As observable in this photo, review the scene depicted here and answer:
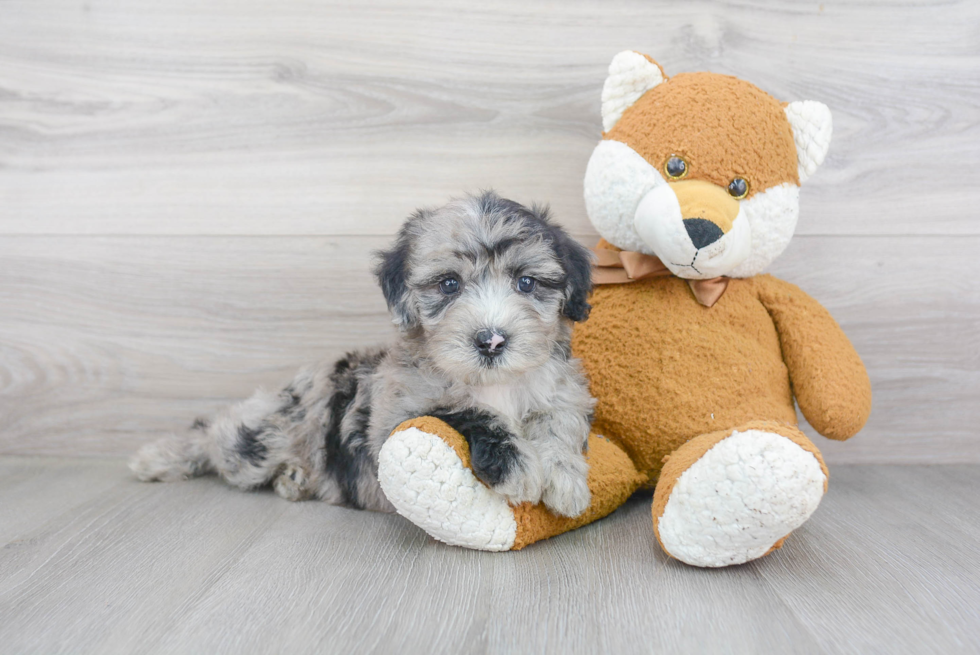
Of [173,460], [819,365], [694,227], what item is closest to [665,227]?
[694,227]

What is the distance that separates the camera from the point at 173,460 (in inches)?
95.1

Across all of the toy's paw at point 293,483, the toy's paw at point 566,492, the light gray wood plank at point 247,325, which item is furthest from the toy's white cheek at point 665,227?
the toy's paw at point 293,483

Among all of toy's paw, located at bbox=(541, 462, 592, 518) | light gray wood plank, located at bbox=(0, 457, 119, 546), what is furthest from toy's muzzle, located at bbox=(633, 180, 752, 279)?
light gray wood plank, located at bbox=(0, 457, 119, 546)

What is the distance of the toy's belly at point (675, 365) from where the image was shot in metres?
1.92

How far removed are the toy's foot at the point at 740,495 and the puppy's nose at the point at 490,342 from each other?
1.70 ft

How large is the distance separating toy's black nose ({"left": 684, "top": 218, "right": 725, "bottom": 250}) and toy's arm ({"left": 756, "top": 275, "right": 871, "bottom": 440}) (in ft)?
1.41

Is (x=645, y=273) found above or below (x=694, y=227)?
below

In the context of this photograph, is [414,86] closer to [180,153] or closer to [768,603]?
[180,153]

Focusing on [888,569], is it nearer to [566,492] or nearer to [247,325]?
[566,492]

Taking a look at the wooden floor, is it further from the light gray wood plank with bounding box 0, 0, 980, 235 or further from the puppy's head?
the light gray wood plank with bounding box 0, 0, 980, 235

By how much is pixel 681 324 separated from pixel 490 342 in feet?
2.18

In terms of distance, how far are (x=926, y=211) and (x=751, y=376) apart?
3.77 ft

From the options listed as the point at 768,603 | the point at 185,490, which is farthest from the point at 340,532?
the point at 768,603

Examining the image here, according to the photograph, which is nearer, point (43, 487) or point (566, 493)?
point (566, 493)
